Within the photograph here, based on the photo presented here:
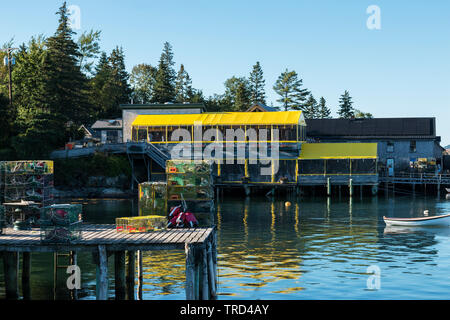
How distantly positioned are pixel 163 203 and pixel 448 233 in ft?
73.5

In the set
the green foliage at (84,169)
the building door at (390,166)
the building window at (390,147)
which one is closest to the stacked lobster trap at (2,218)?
the green foliage at (84,169)

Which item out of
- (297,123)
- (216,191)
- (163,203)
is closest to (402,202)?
(297,123)

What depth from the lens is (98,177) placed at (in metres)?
69.8

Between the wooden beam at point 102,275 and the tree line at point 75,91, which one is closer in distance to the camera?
the wooden beam at point 102,275

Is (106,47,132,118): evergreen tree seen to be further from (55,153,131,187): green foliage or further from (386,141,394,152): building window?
(386,141,394,152): building window

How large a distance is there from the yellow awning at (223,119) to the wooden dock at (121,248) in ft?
158

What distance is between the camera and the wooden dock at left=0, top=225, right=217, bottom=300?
66.2 ft

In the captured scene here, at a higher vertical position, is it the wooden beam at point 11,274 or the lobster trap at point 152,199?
the lobster trap at point 152,199

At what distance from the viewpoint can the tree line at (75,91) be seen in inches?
2749

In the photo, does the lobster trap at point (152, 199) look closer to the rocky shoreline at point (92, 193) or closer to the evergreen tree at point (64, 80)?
the rocky shoreline at point (92, 193)

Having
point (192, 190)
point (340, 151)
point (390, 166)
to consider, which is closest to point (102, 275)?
point (192, 190)

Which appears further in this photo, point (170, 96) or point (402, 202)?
point (170, 96)

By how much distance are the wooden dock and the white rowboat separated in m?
22.3

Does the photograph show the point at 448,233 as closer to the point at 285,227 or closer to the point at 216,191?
the point at 285,227
